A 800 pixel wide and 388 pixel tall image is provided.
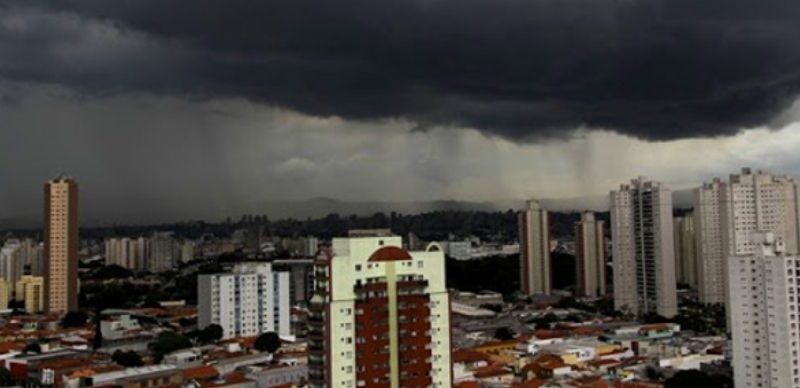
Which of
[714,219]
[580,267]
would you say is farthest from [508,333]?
[580,267]

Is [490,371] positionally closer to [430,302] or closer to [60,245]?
[430,302]

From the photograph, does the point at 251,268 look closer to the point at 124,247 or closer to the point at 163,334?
the point at 163,334

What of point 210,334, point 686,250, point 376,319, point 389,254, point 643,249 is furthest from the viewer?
point 686,250

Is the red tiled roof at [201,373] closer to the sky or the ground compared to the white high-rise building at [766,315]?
closer to the ground

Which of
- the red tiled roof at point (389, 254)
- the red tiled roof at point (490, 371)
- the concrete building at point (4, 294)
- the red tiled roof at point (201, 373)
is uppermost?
the red tiled roof at point (389, 254)

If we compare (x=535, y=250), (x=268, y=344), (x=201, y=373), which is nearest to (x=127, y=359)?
(x=201, y=373)

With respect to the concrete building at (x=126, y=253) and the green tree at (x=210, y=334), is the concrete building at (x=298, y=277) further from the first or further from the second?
the concrete building at (x=126, y=253)

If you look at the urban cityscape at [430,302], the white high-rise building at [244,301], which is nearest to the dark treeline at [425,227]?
the urban cityscape at [430,302]
